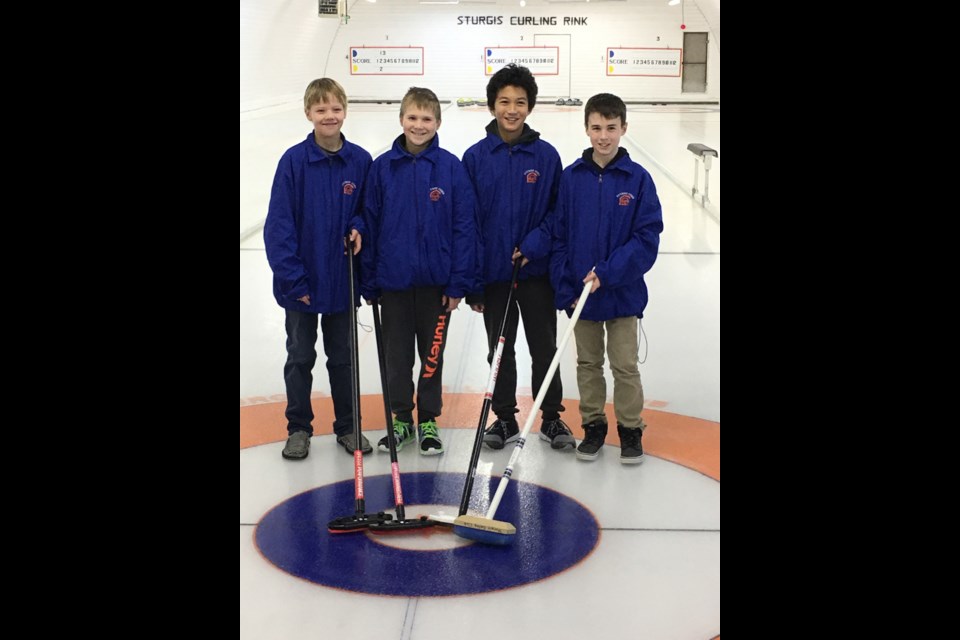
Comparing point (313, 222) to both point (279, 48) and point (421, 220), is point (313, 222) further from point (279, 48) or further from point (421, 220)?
point (279, 48)

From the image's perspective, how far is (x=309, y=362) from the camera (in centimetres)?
399

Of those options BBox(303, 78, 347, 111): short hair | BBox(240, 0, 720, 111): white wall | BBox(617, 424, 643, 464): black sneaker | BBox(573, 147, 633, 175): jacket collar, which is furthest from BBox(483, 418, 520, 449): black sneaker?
BBox(240, 0, 720, 111): white wall

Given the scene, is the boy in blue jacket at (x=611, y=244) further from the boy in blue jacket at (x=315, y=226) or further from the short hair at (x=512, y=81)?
the boy in blue jacket at (x=315, y=226)

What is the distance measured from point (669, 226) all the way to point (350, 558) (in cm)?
702

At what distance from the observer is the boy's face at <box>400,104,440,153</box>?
12.3 feet

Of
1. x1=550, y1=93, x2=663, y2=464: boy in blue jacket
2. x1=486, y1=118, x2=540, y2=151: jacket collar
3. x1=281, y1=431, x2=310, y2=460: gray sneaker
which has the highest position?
x1=486, y1=118, x2=540, y2=151: jacket collar

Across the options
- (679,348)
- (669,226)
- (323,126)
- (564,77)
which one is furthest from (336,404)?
(564,77)

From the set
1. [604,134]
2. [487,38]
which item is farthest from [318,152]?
[487,38]

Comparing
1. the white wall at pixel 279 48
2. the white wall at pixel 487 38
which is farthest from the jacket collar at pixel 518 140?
the white wall at pixel 487 38

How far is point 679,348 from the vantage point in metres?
5.56

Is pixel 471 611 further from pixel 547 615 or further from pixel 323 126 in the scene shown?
pixel 323 126

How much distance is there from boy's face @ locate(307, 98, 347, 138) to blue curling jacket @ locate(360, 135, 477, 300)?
0.22 m

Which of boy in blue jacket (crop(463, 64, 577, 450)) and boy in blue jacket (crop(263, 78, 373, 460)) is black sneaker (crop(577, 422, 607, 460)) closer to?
boy in blue jacket (crop(463, 64, 577, 450))

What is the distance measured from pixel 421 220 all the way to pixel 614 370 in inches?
37.6
